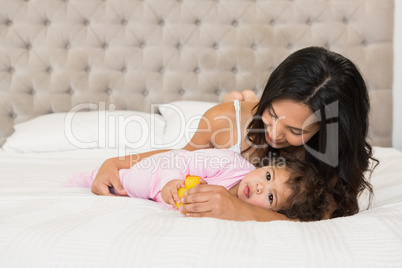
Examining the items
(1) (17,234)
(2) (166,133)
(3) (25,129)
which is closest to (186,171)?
(1) (17,234)

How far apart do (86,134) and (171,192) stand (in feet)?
3.67

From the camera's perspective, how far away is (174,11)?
2.57 m

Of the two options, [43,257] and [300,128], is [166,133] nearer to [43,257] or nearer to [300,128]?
[300,128]

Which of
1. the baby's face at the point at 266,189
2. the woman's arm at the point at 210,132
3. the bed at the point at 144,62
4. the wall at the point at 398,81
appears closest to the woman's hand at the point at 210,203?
the baby's face at the point at 266,189

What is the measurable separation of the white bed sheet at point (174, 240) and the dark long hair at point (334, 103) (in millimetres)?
256

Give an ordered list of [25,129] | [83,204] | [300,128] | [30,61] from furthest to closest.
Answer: [30,61] → [25,129] → [300,128] → [83,204]

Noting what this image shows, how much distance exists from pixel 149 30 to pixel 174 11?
21 cm

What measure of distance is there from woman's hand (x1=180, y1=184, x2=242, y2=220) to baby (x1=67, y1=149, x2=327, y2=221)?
10 centimetres

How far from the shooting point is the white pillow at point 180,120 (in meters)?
2.17

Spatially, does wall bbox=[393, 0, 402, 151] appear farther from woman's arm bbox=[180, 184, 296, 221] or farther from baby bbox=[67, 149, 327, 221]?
woman's arm bbox=[180, 184, 296, 221]

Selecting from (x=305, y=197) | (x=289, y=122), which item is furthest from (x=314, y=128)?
(x=305, y=197)

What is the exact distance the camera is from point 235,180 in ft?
4.63

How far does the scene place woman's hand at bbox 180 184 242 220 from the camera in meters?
1.11

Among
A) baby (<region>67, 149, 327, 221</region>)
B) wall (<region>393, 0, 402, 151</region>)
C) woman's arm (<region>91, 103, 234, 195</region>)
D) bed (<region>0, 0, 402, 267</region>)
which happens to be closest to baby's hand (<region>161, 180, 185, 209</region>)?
baby (<region>67, 149, 327, 221</region>)
